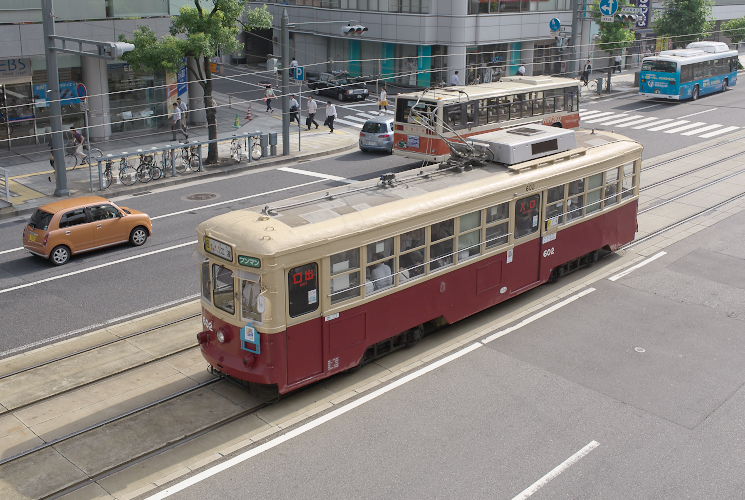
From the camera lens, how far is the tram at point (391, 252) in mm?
12867

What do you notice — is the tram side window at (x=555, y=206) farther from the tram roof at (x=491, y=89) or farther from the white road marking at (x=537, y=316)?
the tram roof at (x=491, y=89)

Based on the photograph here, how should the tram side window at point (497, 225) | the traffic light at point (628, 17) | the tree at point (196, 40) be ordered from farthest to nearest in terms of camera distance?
1. the traffic light at point (628, 17)
2. the tree at point (196, 40)
3. the tram side window at point (497, 225)

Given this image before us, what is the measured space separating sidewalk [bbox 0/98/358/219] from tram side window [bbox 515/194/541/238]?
1633cm

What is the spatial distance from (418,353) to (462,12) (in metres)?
38.2

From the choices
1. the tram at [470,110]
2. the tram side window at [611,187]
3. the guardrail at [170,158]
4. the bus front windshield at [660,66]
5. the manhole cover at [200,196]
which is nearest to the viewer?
the tram side window at [611,187]

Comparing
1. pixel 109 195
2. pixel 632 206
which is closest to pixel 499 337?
pixel 632 206

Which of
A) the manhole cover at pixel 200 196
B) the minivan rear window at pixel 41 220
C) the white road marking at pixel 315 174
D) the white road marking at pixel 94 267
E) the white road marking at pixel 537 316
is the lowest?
the white road marking at pixel 94 267

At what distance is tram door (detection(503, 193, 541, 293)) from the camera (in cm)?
1677

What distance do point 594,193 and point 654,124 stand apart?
2408 centimetres

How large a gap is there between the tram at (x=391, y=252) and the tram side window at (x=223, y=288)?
0.08ft

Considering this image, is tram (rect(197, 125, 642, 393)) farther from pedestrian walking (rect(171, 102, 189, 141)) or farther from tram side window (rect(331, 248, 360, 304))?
pedestrian walking (rect(171, 102, 189, 141))

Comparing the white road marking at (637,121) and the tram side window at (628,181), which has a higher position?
the tram side window at (628,181)

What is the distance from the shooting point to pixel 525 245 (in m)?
17.0

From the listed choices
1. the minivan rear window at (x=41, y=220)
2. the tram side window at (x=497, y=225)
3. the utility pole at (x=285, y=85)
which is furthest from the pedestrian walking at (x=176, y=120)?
the tram side window at (x=497, y=225)
